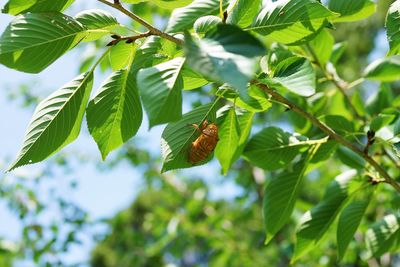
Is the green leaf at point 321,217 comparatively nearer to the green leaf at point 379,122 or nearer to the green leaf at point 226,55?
the green leaf at point 379,122

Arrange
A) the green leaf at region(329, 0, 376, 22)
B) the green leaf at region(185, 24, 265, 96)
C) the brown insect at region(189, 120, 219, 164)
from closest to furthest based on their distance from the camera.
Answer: the green leaf at region(185, 24, 265, 96) < the brown insect at region(189, 120, 219, 164) < the green leaf at region(329, 0, 376, 22)

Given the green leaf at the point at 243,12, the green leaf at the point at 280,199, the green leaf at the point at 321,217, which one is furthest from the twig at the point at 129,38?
the green leaf at the point at 321,217

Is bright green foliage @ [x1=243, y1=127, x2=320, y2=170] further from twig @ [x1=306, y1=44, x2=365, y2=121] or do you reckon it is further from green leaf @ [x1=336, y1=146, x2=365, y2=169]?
twig @ [x1=306, y1=44, x2=365, y2=121]

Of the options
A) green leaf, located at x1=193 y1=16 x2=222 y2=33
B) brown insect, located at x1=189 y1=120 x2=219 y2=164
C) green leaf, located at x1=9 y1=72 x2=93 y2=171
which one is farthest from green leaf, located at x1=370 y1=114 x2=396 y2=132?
green leaf, located at x1=9 y1=72 x2=93 y2=171

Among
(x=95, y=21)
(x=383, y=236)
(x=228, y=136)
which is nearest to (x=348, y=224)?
(x=383, y=236)

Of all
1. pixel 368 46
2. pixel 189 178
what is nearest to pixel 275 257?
pixel 189 178

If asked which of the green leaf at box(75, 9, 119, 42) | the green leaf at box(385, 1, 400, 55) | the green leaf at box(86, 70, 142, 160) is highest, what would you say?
the green leaf at box(75, 9, 119, 42)

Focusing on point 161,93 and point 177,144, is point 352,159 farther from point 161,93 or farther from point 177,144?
point 161,93
